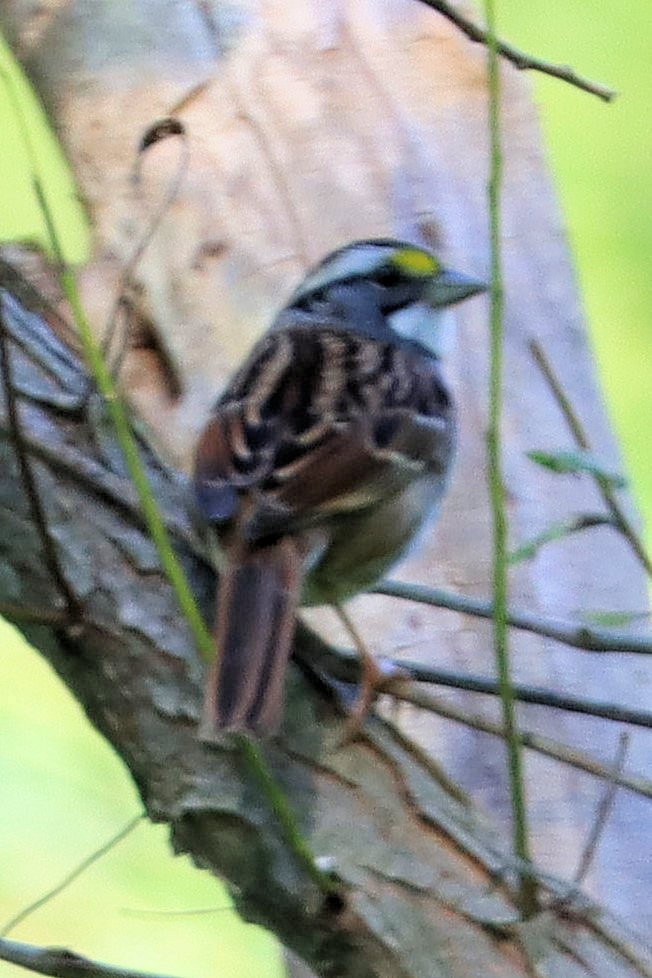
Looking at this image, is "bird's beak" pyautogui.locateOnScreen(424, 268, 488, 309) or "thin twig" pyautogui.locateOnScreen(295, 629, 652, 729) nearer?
"thin twig" pyautogui.locateOnScreen(295, 629, 652, 729)

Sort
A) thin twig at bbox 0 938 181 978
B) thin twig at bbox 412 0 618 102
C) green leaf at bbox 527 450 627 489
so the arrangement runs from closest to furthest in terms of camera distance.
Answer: green leaf at bbox 527 450 627 489 → thin twig at bbox 0 938 181 978 → thin twig at bbox 412 0 618 102

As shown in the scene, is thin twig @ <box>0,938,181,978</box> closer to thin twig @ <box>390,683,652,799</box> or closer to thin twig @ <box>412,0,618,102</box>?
thin twig @ <box>390,683,652,799</box>

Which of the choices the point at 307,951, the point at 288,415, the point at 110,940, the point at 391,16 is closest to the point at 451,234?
the point at 391,16

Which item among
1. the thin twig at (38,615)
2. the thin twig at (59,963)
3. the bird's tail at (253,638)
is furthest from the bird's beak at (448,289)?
the thin twig at (59,963)

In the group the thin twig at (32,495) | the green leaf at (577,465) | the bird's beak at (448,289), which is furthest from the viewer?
the bird's beak at (448,289)

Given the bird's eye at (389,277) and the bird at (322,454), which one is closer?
the bird at (322,454)

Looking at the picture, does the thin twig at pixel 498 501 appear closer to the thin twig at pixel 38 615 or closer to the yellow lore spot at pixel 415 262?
the thin twig at pixel 38 615

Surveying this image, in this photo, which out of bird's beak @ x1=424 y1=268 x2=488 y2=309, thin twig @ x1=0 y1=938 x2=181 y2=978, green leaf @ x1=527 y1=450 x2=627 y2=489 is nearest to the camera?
green leaf @ x1=527 y1=450 x2=627 y2=489

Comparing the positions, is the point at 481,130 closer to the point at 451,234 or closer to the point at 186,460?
the point at 451,234

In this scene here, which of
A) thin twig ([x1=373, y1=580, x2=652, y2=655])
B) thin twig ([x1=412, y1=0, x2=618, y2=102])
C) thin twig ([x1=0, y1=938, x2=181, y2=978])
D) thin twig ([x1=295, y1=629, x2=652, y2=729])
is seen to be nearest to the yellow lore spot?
thin twig ([x1=412, y1=0, x2=618, y2=102])
